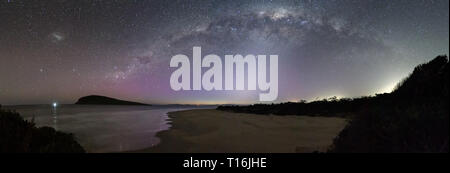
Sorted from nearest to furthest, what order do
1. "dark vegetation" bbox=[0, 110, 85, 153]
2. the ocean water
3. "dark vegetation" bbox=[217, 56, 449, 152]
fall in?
"dark vegetation" bbox=[217, 56, 449, 152]
"dark vegetation" bbox=[0, 110, 85, 153]
the ocean water

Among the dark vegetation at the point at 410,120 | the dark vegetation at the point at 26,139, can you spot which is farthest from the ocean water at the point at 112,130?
the dark vegetation at the point at 410,120

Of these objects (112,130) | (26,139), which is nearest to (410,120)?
(26,139)

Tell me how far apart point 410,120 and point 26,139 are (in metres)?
7.10

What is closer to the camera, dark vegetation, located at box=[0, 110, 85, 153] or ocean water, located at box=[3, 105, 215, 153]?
dark vegetation, located at box=[0, 110, 85, 153]

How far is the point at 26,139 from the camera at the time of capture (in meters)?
3.80

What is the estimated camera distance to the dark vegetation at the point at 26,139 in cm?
358

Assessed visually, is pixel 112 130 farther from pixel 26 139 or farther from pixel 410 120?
pixel 410 120

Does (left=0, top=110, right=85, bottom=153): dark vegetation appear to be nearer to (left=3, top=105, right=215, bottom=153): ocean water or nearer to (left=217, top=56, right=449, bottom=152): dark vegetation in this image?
(left=3, top=105, right=215, bottom=153): ocean water

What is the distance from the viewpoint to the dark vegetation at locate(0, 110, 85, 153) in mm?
3580

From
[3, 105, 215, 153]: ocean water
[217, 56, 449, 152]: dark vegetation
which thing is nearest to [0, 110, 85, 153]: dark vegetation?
[3, 105, 215, 153]: ocean water

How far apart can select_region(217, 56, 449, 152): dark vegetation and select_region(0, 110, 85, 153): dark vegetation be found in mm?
6030
